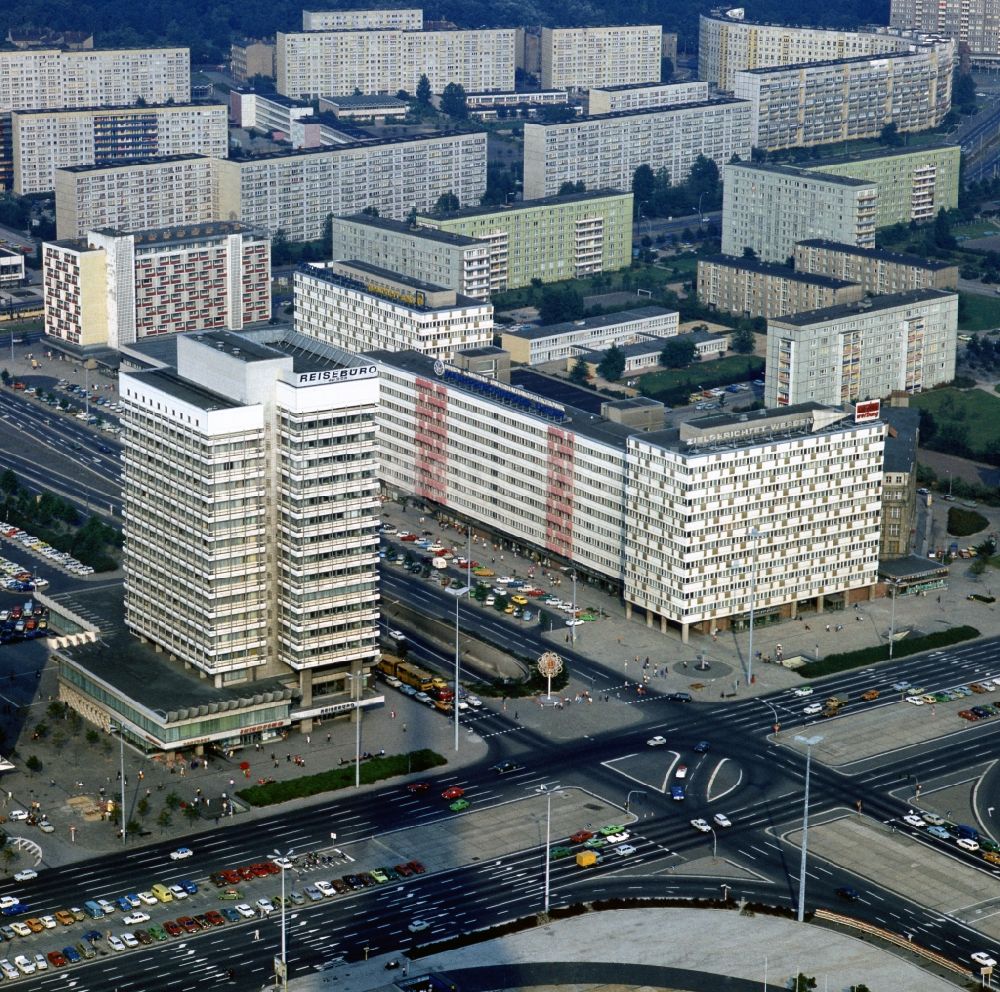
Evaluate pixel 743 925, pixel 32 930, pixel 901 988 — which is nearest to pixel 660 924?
pixel 743 925

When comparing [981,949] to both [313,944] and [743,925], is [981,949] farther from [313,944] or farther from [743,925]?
[313,944]

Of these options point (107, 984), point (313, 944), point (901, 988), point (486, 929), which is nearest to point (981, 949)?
point (901, 988)

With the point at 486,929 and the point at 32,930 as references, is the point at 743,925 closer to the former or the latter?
the point at 486,929

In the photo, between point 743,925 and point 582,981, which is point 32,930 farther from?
point 743,925

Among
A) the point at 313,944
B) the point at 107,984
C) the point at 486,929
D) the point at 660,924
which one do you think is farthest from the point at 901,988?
the point at 107,984
